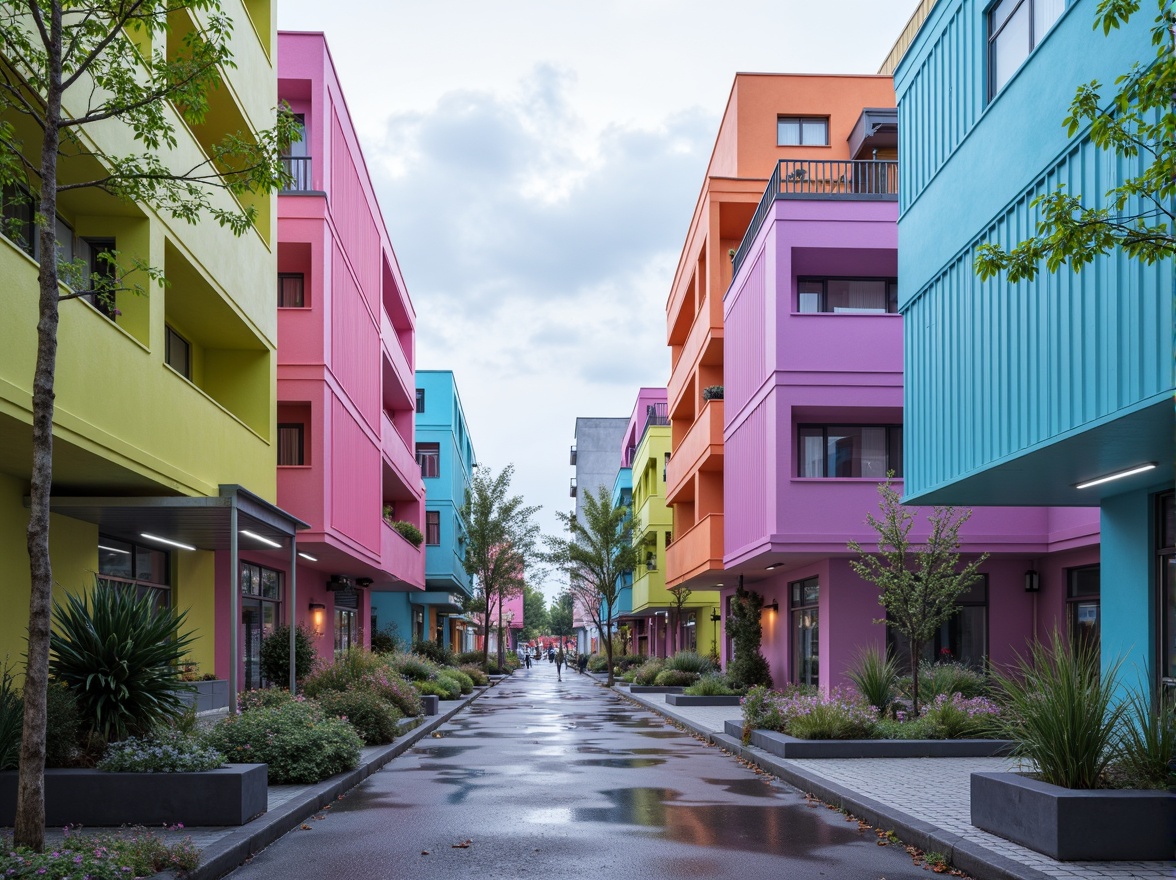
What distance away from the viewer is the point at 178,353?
18.2 metres

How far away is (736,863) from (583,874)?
1.24 metres

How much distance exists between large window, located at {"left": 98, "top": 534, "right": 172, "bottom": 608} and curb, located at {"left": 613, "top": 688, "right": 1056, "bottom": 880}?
8106 mm

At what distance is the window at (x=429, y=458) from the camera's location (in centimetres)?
5456

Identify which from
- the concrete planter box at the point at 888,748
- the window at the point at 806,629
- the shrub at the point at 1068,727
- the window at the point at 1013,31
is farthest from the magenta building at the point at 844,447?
the shrub at the point at 1068,727

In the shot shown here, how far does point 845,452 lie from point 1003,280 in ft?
38.1

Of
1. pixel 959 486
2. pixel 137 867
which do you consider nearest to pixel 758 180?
pixel 959 486

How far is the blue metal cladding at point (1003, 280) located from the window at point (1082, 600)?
8181 mm

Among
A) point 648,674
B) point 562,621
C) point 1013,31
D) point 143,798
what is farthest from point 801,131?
point 562,621

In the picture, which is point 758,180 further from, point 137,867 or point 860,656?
point 137,867

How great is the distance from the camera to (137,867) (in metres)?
7.22

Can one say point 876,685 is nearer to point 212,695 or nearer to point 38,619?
point 212,695

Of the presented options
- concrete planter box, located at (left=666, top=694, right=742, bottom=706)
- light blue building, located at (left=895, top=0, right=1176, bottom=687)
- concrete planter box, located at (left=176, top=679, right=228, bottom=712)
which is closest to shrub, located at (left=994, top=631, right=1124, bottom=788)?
light blue building, located at (left=895, top=0, right=1176, bottom=687)

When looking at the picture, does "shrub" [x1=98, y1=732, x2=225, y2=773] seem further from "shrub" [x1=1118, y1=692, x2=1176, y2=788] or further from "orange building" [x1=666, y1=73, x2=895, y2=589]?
"orange building" [x1=666, y1=73, x2=895, y2=589]

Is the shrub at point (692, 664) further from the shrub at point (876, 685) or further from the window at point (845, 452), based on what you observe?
the shrub at point (876, 685)
